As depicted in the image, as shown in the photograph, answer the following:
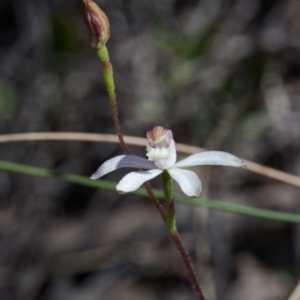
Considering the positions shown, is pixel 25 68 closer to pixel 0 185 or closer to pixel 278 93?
pixel 0 185

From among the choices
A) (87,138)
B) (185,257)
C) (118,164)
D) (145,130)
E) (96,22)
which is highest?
(145,130)

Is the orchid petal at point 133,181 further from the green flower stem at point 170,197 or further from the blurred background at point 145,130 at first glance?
the blurred background at point 145,130

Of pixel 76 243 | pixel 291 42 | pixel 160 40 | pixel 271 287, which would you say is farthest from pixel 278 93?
pixel 76 243

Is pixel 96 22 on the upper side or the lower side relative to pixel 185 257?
upper

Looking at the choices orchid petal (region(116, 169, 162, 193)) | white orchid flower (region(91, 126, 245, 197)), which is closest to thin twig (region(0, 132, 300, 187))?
white orchid flower (region(91, 126, 245, 197))

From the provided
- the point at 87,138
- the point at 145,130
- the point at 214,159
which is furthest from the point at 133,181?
the point at 145,130

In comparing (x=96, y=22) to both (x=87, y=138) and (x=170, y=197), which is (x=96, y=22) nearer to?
(x=170, y=197)

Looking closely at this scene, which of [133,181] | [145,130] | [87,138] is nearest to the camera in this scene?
[133,181]

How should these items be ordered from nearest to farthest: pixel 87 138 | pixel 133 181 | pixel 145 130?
pixel 133 181, pixel 87 138, pixel 145 130
